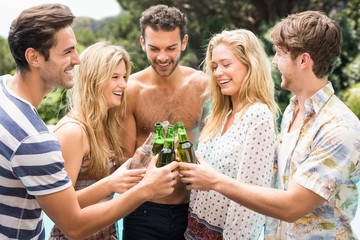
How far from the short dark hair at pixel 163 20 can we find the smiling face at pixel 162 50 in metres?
0.04

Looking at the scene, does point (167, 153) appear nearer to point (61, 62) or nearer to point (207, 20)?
point (61, 62)

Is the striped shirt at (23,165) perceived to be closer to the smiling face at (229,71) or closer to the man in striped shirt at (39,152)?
the man in striped shirt at (39,152)

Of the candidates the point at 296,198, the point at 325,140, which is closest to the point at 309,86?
the point at 325,140

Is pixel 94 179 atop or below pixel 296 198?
below

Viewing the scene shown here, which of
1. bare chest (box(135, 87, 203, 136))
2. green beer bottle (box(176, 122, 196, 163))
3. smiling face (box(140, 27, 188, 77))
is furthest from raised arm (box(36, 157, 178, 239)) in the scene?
smiling face (box(140, 27, 188, 77))

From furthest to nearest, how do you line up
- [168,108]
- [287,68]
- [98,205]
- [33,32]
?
[168,108] < [287,68] < [98,205] < [33,32]

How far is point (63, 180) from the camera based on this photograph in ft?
7.12

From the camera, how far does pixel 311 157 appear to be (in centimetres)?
234

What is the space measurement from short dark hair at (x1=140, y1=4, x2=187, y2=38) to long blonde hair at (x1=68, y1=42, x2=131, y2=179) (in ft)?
2.32

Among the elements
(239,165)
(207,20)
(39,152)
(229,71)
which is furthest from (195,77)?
(207,20)

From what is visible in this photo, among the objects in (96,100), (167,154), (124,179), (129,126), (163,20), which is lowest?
(129,126)

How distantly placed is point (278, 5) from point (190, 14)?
3.37 meters

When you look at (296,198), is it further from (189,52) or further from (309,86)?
(189,52)

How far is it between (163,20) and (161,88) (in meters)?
0.51
